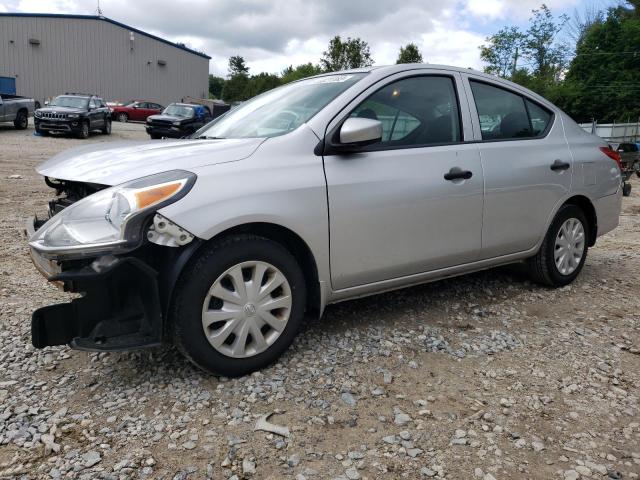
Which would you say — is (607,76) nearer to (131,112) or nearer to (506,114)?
(131,112)

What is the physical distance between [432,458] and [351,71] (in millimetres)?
2429

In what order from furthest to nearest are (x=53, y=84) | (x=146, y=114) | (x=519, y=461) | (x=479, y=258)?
(x=53, y=84) < (x=146, y=114) < (x=479, y=258) < (x=519, y=461)

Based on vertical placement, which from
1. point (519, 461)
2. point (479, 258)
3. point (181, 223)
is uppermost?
point (181, 223)

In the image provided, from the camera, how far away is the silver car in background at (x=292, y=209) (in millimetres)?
2535

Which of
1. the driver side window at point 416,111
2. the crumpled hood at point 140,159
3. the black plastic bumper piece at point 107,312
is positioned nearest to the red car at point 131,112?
the crumpled hood at point 140,159

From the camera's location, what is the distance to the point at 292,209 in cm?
284

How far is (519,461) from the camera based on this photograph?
7.48 feet

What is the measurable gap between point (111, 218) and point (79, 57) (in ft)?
130

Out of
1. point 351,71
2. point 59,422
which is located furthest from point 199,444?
point 351,71

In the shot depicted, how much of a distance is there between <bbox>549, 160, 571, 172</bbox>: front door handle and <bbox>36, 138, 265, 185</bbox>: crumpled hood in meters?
2.35

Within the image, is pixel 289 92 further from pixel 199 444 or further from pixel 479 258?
pixel 199 444

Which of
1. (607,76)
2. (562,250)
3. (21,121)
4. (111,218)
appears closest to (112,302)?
(111,218)

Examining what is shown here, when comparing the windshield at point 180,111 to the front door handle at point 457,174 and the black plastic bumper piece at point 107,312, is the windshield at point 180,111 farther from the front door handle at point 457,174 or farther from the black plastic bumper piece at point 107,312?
the black plastic bumper piece at point 107,312

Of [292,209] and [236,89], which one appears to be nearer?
[292,209]
